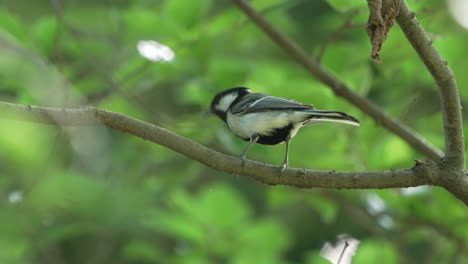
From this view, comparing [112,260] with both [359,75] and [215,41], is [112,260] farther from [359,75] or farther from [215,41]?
[359,75]

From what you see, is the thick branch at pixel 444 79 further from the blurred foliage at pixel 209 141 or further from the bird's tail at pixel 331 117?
the blurred foliage at pixel 209 141

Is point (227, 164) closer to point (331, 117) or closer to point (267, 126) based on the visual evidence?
point (331, 117)

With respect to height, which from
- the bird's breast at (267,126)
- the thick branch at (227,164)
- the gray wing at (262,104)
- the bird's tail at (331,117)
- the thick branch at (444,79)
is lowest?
the thick branch at (227,164)

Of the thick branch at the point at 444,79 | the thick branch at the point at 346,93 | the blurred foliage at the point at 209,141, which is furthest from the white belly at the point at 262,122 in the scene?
the thick branch at the point at 444,79

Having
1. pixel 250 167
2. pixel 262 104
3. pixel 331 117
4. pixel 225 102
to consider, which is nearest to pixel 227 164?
pixel 250 167

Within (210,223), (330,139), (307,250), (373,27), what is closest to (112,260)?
(210,223)

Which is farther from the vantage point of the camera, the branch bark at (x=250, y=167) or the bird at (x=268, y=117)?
the bird at (x=268, y=117)

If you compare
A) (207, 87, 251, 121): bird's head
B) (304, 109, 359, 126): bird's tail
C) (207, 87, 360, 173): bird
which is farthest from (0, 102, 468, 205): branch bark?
(207, 87, 251, 121): bird's head

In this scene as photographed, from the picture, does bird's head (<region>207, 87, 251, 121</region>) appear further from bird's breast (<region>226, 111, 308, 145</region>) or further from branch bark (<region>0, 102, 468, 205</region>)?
branch bark (<region>0, 102, 468, 205</region>)

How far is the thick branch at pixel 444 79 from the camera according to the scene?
164 cm

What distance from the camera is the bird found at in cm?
265

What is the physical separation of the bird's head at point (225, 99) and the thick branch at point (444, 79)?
5.10 feet

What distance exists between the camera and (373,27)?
1.55 meters

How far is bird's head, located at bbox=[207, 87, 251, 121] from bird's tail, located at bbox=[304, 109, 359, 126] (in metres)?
0.64
